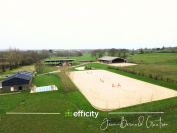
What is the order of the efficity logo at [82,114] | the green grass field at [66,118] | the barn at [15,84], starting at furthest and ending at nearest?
the barn at [15,84], the efficity logo at [82,114], the green grass field at [66,118]

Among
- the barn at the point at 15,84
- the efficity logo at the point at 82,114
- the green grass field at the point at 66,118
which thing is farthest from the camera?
the barn at the point at 15,84

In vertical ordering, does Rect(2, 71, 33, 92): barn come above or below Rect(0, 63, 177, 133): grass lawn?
above

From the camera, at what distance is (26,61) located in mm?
64125

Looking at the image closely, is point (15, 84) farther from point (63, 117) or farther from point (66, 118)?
point (66, 118)

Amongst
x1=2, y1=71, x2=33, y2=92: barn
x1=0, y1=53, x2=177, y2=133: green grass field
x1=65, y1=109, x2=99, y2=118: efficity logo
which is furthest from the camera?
x1=2, y1=71, x2=33, y2=92: barn

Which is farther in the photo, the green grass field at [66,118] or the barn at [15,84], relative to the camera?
the barn at [15,84]

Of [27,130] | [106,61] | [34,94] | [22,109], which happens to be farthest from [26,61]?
[27,130]

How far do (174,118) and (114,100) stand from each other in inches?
298

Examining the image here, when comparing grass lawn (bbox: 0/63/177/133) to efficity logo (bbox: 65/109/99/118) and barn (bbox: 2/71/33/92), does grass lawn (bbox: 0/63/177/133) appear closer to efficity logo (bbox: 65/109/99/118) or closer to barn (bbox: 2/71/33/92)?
efficity logo (bbox: 65/109/99/118)

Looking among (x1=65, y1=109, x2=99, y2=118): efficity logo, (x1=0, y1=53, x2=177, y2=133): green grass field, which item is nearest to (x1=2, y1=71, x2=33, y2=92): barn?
(x1=0, y1=53, x2=177, y2=133): green grass field

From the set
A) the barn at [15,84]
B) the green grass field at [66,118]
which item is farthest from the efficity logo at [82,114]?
the barn at [15,84]

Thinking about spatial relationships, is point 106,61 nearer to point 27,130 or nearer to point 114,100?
point 114,100

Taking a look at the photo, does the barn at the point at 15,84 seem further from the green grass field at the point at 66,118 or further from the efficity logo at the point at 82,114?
the efficity logo at the point at 82,114

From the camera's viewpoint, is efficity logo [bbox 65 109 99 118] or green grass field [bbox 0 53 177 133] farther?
efficity logo [bbox 65 109 99 118]
